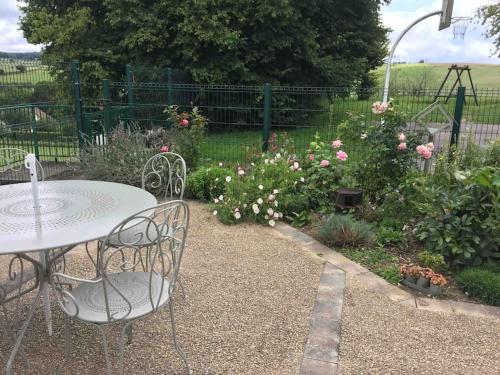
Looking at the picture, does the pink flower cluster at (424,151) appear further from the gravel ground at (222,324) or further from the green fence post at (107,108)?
the green fence post at (107,108)

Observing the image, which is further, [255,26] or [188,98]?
[255,26]

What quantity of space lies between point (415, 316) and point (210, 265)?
5.37ft

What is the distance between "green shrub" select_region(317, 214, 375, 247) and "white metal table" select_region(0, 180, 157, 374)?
2026 millimetres

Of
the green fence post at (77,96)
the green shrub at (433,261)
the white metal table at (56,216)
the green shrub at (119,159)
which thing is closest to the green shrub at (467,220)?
the green shrub at (433,261)

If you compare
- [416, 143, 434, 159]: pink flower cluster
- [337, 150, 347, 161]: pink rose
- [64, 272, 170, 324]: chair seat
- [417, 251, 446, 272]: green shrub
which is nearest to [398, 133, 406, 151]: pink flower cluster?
[416, 143, 434, 159]: pink flower cluster

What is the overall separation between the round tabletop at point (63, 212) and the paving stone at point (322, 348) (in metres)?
1.21

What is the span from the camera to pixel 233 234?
4477 millimetres

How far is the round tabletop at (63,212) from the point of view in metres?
2.02

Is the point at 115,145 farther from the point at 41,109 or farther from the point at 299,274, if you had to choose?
the point at 299,274

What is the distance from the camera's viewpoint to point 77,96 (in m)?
6.57

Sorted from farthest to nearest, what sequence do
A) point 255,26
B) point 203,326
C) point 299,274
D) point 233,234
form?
point 255,26 → point 233,234 → point 299,274 → point 203,326

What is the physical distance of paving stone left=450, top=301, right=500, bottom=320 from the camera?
118 inches

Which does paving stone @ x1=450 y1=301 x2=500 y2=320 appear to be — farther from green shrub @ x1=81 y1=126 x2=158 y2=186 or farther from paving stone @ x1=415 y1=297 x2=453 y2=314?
green shrub @ x1=81 y1=126 x2=158 y2=186

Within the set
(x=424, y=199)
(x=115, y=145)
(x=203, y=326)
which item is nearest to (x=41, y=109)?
(x=115, y=145)
